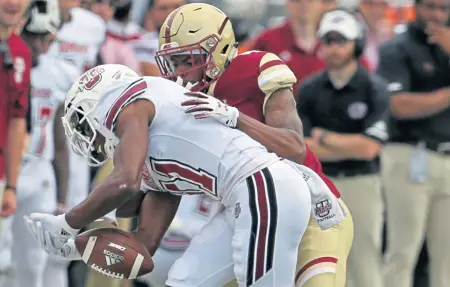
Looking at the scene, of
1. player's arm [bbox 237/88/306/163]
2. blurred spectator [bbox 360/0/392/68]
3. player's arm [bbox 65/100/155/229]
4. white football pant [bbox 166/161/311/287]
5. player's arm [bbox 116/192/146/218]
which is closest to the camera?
player's arm [bbox 65/100/155/229]

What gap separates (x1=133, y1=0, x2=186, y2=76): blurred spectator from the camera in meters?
7.70

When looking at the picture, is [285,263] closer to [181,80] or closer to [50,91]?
[181,80]

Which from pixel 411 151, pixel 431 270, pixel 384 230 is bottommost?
pixel 384 230

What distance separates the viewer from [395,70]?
7.09 meters

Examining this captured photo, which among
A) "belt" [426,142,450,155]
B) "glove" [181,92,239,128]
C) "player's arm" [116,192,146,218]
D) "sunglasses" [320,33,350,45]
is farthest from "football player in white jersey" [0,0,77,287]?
"glove" [181,92,239,128]

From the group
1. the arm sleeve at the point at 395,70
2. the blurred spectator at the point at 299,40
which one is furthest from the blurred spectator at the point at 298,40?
the arm sleeve at the point at 395,70

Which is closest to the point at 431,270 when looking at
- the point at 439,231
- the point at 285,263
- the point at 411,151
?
the point at 439,231

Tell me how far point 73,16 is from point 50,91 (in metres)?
0.82

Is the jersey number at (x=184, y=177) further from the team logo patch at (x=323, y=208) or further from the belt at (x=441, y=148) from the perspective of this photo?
the belt at (x=441, y=148)

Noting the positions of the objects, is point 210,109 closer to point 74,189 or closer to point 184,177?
point 184,177

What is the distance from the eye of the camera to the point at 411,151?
23.1ft

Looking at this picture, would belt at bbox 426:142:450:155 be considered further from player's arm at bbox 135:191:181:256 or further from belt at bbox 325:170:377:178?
player's arm at bbox 135:191:181:256

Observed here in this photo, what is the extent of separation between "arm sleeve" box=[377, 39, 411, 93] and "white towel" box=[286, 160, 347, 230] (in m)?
2.53

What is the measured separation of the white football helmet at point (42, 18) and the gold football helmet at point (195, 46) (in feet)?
7.11
